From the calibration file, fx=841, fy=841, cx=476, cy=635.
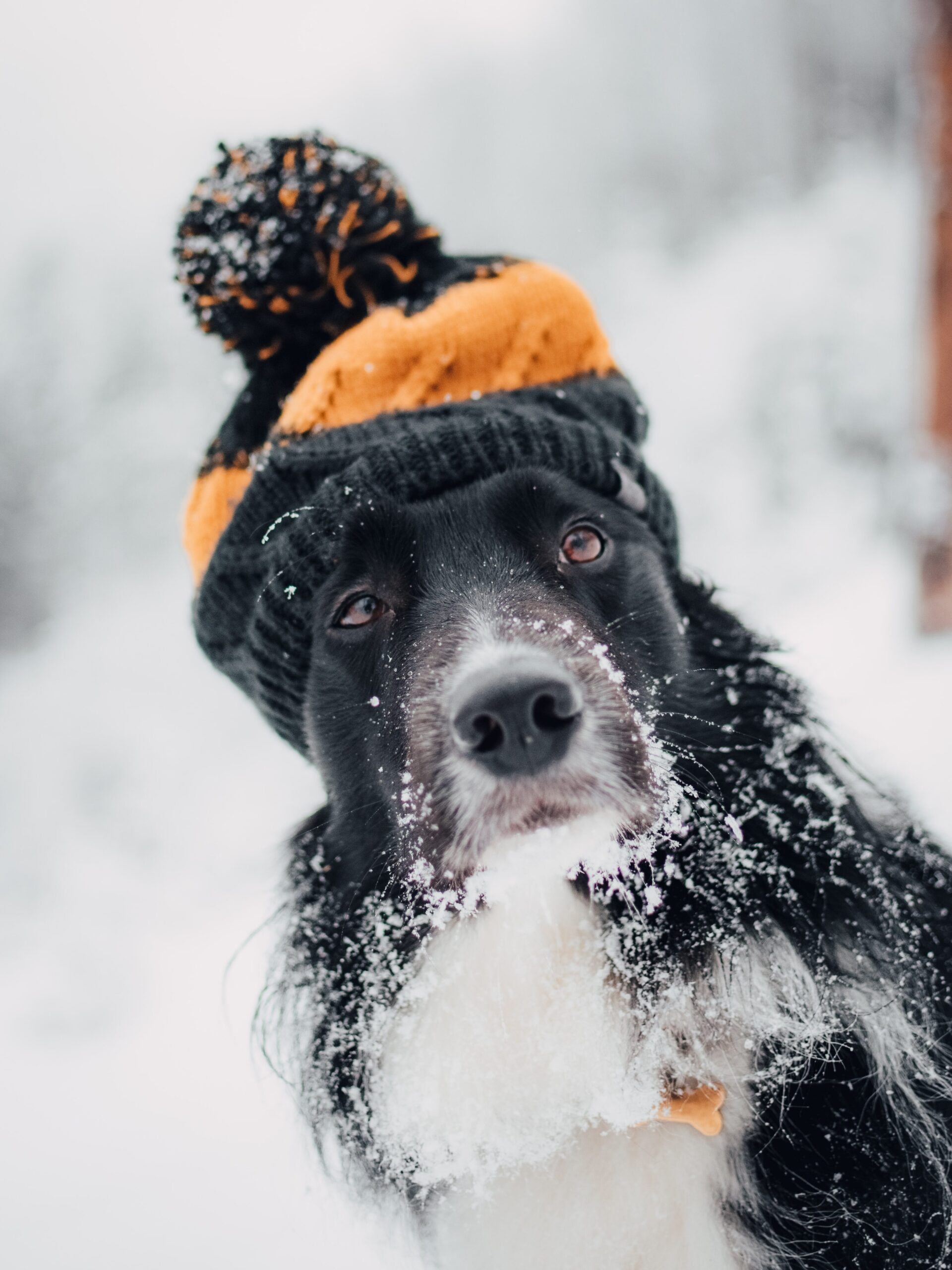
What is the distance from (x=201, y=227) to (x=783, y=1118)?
211 cm

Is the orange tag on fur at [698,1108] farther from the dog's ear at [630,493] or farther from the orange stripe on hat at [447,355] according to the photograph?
the orange stripe on hat at [447,355]

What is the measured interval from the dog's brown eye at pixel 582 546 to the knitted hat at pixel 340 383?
0.35 feet

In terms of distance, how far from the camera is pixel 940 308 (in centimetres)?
456

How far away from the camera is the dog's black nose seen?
1.23 m

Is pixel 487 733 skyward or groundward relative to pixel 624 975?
skyward

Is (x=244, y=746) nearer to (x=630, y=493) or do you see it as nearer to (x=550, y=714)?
(x=630, y=493)

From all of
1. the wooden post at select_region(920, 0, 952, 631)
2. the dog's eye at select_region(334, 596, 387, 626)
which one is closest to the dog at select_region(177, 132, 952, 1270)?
the dog's eye at select_region(334, 596, 387, 626)

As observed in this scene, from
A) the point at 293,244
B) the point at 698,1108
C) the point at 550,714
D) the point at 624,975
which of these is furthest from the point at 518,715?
the point at 293,244

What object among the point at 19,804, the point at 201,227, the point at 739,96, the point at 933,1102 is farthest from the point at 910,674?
the point at 739,96

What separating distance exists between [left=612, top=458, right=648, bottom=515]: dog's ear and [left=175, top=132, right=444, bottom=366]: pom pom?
24.3 inches

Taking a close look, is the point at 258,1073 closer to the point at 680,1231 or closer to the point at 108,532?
the point at 680,1231

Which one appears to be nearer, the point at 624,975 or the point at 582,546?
the point at 624,975

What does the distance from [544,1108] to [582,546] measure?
1.05 m

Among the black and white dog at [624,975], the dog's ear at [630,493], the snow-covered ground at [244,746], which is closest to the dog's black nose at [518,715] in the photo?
the black and white dog at [624,975]
